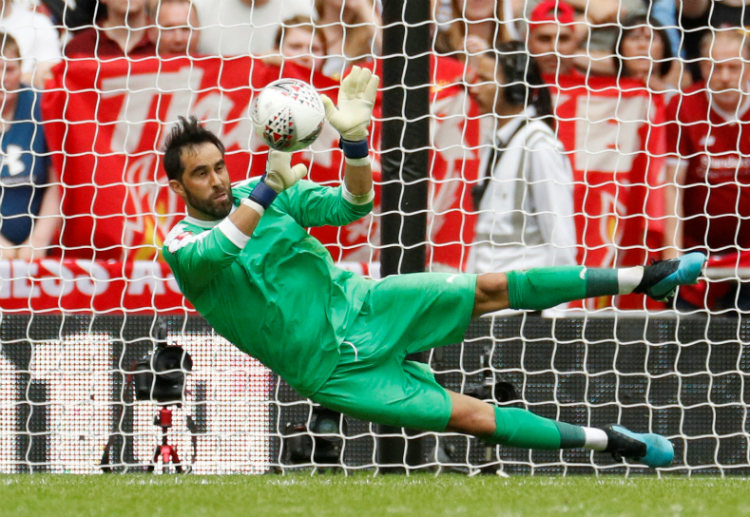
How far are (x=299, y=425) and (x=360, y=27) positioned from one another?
2026mm

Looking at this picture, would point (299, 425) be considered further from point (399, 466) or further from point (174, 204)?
point (174, 204)

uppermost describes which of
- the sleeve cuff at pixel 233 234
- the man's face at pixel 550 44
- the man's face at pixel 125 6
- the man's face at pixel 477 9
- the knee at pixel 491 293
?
the man's face at pixel 477 9

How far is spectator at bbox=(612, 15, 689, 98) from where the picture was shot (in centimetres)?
673

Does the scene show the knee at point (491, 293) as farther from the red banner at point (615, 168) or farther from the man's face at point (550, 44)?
the man's face at point (550, 44)

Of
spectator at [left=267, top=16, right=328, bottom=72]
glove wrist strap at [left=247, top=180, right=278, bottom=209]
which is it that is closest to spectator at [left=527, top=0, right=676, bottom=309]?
spectator at [left=267, top=16, right=328, bottom=72]

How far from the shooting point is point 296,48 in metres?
6.69

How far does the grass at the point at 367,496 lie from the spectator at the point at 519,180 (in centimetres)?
125

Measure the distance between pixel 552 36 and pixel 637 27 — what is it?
1.42 ft

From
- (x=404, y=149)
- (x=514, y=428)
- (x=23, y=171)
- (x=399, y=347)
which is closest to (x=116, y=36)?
(x=23, y=171)

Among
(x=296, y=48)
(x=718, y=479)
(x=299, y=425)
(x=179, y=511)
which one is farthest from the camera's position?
(x=296, y=48)

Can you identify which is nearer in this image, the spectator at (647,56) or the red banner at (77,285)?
the red banner at (77,285)

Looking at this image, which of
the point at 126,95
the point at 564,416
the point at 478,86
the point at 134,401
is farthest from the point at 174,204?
the point at 564,416

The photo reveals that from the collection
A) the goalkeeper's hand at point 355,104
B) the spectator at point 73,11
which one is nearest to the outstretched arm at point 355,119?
the goalkeeper's hand at point 355,104

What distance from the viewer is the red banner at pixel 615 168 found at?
6602 mm
